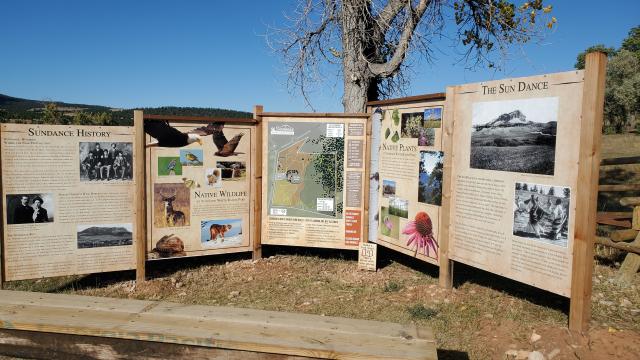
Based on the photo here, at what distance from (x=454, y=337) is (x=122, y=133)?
5103mm

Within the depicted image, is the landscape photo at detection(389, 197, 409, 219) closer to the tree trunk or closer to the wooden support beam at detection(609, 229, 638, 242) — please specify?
the tree trunk

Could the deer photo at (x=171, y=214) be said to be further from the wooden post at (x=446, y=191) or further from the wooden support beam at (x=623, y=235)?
the wooden support beam at (x=623, y=235)

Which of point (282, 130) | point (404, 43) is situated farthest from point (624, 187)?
point (282, 130)

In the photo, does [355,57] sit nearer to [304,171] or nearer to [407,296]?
[304,171]

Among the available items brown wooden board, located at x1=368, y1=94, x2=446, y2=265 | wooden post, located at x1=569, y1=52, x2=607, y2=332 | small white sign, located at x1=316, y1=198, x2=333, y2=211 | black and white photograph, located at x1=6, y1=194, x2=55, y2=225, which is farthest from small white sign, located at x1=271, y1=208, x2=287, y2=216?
wooden post, located at x1=569, y1=52, x2=607, y2=332

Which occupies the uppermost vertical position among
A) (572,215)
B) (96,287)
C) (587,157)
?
(587,157)

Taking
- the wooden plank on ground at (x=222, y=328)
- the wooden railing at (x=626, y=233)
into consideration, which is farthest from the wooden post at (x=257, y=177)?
the wooden railing at (x=626, y=233)

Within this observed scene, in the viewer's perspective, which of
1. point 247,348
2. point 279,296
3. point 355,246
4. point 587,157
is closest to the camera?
point 247,348

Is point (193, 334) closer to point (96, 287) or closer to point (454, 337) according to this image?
point (454, 337)

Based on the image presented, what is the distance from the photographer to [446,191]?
5988 mm

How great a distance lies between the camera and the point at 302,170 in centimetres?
760

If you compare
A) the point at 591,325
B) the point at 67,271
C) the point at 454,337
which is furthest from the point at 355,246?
the point at 67,271

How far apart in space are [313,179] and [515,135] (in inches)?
135

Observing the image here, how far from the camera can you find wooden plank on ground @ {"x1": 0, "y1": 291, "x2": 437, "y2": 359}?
3.04 m
